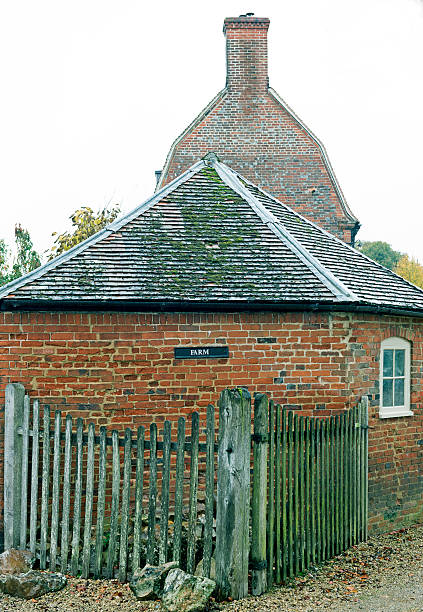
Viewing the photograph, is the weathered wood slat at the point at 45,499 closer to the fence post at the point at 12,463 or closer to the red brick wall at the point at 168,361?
the fence post at the point at 12,463

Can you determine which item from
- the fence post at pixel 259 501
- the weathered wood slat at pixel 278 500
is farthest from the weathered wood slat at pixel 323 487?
the fence post at pixel 259 501

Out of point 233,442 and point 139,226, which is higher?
point 139,226

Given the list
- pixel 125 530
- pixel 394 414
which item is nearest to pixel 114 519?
pixel 125 530

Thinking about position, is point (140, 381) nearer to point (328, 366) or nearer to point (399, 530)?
point (328, 366)

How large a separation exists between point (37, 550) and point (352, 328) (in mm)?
5255

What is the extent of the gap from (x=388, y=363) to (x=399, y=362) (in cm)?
33

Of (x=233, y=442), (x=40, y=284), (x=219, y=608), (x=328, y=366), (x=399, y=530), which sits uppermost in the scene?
(x=40, y=284)

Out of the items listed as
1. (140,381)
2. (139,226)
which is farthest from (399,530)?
(139,226)

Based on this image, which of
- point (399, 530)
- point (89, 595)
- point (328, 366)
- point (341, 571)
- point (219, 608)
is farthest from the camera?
point (399, 530)

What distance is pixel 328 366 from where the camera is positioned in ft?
29.5

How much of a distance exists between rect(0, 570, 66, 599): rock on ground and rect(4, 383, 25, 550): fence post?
3.01 ft

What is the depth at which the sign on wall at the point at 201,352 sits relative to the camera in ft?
28.3

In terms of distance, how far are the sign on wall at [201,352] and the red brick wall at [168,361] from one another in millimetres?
75

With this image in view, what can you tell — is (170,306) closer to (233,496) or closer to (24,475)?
(24,475)
